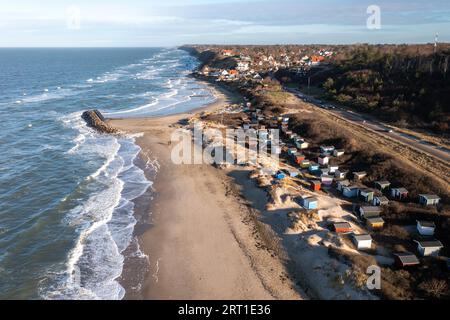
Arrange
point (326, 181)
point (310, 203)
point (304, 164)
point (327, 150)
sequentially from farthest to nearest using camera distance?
1. point (327, 150)
2. point (304, 164)
3. point (326, 181)
4. point (310, 203)

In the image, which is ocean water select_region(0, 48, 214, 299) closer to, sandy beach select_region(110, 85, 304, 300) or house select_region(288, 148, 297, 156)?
sandy beach select_region(110, 85, 304, 300)

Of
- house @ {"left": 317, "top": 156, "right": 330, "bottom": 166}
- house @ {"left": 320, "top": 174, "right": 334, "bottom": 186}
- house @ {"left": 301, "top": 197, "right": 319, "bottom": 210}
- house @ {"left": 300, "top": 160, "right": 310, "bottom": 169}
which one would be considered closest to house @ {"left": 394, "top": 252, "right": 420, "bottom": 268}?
house @ {"left": 301, "top": 197, "right": 319, "bottom": 210}

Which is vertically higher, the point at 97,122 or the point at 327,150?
the point at 97,122

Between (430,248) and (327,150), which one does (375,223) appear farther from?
(327,150)

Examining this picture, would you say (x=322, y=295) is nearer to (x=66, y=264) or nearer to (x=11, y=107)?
(x=66, y=264)

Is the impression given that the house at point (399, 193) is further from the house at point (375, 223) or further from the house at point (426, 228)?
the house at point (426, 228)

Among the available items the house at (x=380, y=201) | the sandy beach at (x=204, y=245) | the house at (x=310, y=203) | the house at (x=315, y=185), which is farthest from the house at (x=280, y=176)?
the house at (x=380, y=201)

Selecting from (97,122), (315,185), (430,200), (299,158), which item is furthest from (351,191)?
(97,122)
